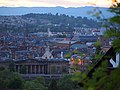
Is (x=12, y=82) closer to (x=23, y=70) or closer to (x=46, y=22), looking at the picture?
(x=23, y=70)

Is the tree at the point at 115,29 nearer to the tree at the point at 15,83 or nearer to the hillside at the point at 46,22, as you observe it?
the tree at the point at 15,83

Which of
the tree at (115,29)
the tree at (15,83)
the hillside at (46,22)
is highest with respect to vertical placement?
the tree at (115,29)

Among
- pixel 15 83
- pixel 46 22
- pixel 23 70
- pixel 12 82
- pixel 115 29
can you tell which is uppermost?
pixel 115 29

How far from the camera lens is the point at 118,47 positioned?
147 inches

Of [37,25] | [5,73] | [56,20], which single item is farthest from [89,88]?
[56,20]

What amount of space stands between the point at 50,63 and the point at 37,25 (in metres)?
109

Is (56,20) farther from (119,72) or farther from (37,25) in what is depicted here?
(119,72)

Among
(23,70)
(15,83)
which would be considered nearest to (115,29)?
(15,83)

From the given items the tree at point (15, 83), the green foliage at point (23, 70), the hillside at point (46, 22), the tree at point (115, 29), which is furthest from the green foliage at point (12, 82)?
the hillside at point (46, 22)

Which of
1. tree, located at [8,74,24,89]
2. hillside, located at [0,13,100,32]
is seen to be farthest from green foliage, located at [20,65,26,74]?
hillside, located at [0,13,100,32]

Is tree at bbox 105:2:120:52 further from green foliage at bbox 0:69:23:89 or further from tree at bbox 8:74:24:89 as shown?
tree at bbox 8:74:24:89

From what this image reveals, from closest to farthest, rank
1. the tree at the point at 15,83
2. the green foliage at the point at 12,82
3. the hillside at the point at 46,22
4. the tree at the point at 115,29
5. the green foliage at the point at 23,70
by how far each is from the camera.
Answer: the tree at the point at 115,29
the green foliage at the point at 12,82
the tree at the point at 15,83
the green foliage at the point at 23,70
the hillside at the point at 46,22

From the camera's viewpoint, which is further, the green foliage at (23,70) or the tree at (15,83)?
the green foliage at (23,70)

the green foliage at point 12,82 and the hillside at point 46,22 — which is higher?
the green foliage at point 12,82
